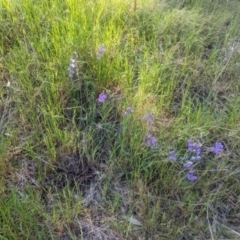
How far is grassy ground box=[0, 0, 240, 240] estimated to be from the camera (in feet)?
4.80

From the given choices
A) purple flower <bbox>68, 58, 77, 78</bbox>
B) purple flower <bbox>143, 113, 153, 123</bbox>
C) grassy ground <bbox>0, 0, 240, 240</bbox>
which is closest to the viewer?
grassy ground <bbox>0, 0, 240, 240</bbox>

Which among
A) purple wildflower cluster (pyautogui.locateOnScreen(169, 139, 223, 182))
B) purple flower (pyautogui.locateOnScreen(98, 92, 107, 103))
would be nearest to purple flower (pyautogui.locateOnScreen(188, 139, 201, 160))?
purple wildflower cluster (pyautogui.locateOnScreen(169, 139, 223, 182))

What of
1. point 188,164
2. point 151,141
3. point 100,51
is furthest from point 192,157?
point 100,51

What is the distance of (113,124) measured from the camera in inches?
67.2

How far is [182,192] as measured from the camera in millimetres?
1533

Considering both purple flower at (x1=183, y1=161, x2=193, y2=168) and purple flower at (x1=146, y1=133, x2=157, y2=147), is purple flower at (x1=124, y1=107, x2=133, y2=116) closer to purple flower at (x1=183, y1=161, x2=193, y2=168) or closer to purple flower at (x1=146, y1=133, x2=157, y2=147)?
purple flower at (x1=146, y1=133, x2=157, y2=147)

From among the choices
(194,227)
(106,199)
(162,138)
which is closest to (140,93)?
(162,138)

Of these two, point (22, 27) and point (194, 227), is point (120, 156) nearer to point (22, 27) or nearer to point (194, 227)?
point (194, 227)

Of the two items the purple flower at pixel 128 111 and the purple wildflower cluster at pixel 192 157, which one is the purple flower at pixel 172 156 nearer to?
the purple wildflower cluster at pixel 192 157

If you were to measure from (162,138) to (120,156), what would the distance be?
0.65ft

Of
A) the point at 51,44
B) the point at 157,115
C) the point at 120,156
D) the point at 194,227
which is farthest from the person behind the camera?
the point at 51,44

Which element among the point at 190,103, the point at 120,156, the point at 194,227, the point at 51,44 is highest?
the point at 51,44

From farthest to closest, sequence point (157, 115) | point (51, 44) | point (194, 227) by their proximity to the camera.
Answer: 1. point (51, 44)
2. point (157, 115)
3. point (194, 227)

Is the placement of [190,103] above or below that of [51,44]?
below
